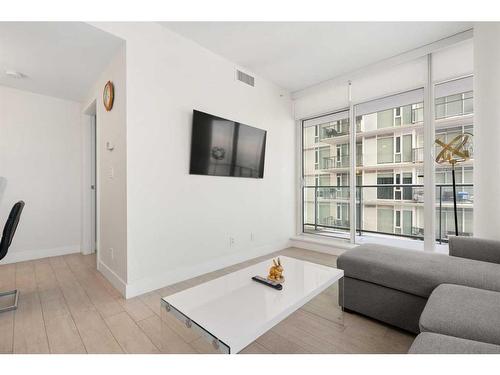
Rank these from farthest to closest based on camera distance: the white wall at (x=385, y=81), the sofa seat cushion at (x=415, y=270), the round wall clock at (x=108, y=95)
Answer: the white wall at (x=385, y=81) < the round wall clock at (x=108, y=95) < the sofa seat cushion at (x=415, y=270)

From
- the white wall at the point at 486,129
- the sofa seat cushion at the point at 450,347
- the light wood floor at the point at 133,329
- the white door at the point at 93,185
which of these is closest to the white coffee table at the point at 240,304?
the light wood floor at the point at 133,329

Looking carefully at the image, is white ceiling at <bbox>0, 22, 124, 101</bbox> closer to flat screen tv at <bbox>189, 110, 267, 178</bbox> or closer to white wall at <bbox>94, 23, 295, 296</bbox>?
white wall at <bbox>94, 23, 295, 296</bbox>

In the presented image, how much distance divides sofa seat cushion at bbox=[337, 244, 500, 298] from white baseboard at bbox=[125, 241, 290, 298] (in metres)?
1.58

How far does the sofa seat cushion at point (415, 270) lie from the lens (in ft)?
4.89

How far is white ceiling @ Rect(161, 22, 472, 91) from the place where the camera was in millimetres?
2490

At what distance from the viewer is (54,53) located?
2.43 meters

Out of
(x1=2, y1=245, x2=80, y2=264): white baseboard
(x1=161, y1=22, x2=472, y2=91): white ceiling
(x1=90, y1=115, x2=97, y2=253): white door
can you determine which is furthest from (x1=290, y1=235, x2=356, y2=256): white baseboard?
(x1=2, y1=245, x2=80, y2=264): white baseboard

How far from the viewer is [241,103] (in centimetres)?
334

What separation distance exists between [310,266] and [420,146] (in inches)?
93.7

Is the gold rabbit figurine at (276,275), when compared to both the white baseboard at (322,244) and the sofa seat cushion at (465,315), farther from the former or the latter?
the white baseboard at (322,244)

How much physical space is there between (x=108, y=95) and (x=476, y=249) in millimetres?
3652

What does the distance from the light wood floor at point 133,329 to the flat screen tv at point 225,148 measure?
1.45 metres

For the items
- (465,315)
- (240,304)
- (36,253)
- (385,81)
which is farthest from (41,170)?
(385,81)
